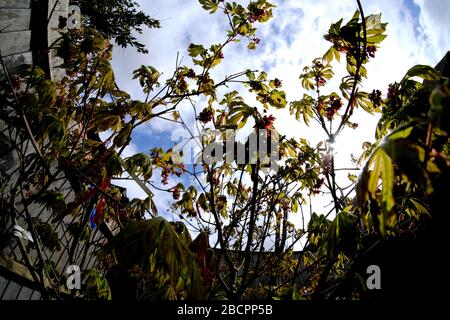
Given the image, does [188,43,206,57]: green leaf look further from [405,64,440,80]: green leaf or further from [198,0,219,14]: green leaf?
[405,64,440,80]: green leaf

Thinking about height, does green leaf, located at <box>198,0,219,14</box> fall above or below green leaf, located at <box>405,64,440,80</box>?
above

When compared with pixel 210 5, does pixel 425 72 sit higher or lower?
lower

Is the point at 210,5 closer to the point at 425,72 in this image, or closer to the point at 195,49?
the point at 195,49

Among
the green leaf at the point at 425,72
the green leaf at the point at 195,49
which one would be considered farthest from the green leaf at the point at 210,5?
the green leaf at the point at 425,72

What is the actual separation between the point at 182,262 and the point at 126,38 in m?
6.86

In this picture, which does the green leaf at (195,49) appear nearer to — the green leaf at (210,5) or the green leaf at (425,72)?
the green leaf at (210,5)

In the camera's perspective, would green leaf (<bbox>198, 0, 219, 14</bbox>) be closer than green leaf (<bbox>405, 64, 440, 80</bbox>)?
No

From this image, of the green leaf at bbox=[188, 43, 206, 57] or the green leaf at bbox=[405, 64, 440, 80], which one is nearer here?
the green leaf at bbox=[405, 64, 440, 80]

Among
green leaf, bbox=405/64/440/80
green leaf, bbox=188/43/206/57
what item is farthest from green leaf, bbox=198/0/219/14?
green leaf, bbox=405/64/440/80

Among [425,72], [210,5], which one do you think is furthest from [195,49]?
[425,72]

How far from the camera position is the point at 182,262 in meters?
1.25

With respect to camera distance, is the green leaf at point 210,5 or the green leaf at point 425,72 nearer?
the green leaf at point 425,72

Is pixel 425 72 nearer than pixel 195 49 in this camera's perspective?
Yes
